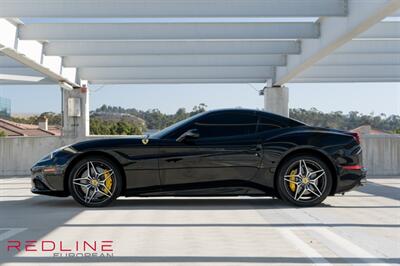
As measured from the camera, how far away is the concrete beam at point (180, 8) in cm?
1030

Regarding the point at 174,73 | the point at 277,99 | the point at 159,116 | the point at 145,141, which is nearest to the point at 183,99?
the point at 174,73

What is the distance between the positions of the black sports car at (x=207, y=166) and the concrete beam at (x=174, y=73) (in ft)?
38.6

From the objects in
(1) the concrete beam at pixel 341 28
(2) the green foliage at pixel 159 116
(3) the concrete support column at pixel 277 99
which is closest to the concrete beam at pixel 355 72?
(3) the concrete support column at pixel 277 99

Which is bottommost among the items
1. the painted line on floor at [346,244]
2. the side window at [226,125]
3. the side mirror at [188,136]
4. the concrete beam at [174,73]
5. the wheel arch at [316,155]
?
the painted line on floor at [346,244]

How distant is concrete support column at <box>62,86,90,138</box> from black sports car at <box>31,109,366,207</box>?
12.1 meters

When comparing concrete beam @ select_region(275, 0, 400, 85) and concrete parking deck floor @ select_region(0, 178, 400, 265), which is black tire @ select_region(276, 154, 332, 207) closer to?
concrete parking deck floor @ select_region(0, 178, 400, 265)

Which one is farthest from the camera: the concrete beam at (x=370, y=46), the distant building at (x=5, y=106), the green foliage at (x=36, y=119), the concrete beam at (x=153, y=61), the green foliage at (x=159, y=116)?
the green foliage at (x=36, y=119)

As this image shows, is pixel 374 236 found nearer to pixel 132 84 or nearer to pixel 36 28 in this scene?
pixel 36 28

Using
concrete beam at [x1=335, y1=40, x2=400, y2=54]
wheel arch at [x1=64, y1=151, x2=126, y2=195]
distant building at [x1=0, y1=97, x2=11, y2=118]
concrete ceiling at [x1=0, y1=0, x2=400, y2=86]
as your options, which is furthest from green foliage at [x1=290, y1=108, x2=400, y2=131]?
wheel arch at [x1=64, y1=151, x2=126, y2=195]

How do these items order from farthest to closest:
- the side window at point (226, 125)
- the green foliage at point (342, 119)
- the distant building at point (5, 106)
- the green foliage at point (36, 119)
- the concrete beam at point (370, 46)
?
the green foliage at point (36, 119) → the green foliage at point (342, 119) → the distant building at point (5, 106) → the concrete beam at point (370, 46) → the side window at point (226, 125)

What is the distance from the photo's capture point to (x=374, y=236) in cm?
489

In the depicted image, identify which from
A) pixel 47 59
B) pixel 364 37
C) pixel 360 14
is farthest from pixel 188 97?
pixel 360 14

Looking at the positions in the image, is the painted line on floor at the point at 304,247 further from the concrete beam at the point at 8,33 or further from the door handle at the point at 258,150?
the concrete beam at the point at 8,33

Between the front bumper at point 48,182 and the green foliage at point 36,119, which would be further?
the green foliage at point 36,119
